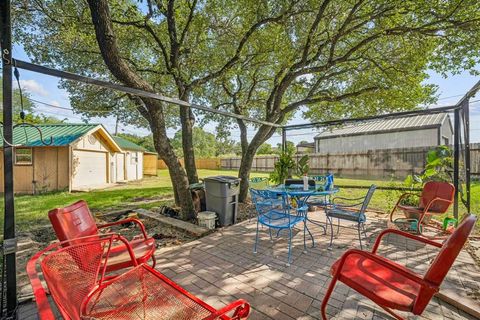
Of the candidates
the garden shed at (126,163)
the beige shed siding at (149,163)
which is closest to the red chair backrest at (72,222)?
the garden shed at (126,163)

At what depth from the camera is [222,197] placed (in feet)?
A: 15.0

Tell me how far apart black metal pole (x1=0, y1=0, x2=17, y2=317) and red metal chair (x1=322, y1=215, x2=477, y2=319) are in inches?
101

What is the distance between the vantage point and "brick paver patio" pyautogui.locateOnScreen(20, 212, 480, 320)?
2074 mm

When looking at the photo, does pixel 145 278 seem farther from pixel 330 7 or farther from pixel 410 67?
→ pixel 410 67

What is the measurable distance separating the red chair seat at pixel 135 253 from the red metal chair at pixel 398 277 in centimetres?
163

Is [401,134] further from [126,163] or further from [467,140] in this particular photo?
[126,163]

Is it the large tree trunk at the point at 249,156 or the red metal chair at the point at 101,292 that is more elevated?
the large tree trunk at the point at 249,156

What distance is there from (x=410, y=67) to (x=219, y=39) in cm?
477

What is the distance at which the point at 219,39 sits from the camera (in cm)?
632

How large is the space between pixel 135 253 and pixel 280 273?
1629 millimetres

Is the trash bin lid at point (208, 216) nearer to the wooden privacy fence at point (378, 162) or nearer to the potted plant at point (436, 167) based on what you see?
the wooden privacy fence at point (378, 162)

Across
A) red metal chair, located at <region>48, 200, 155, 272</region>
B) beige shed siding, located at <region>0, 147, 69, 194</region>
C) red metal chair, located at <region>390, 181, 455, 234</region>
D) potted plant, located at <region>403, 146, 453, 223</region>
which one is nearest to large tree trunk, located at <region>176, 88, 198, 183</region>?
red metal chair, located at <region>48, 200, 155, 272</region>

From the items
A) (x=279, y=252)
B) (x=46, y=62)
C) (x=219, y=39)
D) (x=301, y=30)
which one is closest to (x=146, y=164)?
(x=46, y=62)

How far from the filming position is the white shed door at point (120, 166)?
14147 millimetres
